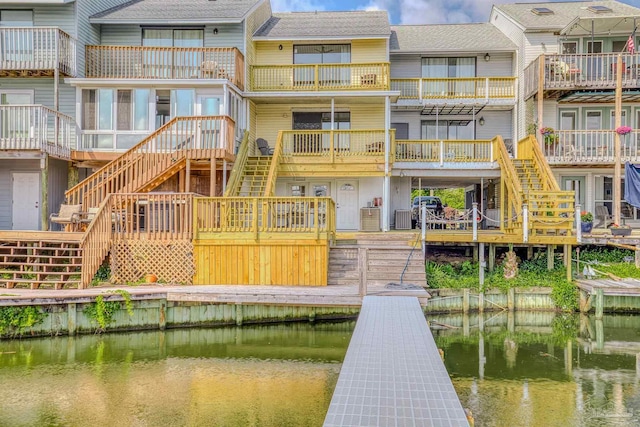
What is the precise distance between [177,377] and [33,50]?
14.1 meters

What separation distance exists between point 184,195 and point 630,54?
16.8m

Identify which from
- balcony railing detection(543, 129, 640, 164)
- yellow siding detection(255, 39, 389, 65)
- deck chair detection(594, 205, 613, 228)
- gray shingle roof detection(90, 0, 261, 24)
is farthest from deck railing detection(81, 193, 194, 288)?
deck chair detection(594, 205, 613, 228)

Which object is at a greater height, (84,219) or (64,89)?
(64,89)

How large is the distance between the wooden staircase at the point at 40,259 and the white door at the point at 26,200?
4.83 m

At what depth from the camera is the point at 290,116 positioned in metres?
21.8

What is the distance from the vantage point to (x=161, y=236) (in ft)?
45.7

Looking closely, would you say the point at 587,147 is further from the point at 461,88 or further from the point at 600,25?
the point at 461,88

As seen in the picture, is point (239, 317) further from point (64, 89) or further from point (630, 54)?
point (630, 54)

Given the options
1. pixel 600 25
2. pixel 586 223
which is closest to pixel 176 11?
pixel 600 25

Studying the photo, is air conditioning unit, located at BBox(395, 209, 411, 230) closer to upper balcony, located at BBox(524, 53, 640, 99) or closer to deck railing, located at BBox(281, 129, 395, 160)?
deck railing, located at BBox(281, 129, 395, 160)

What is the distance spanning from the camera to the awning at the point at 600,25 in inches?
736

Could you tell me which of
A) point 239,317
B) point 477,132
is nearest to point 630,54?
point 477,132

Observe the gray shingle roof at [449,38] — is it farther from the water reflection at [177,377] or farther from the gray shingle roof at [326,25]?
the water reflection at [177,377]

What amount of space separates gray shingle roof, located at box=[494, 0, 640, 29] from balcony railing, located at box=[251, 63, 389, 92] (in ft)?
23.2
